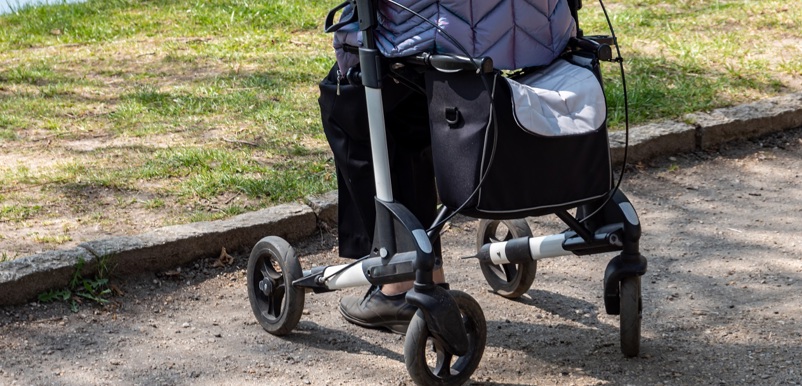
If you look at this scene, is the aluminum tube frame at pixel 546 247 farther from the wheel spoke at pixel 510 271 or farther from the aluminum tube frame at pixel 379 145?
the aluminum tube frame at pixel 379 145

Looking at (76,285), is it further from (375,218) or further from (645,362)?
(645,362)

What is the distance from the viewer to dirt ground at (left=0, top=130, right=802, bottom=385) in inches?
124

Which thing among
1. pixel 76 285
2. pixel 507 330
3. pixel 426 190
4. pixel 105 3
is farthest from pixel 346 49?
pixel 105 3

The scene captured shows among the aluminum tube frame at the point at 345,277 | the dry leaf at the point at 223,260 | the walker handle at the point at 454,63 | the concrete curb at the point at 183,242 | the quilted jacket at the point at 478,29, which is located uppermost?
the quilted jacket at the point at 478,29

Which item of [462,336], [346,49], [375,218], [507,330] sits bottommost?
[507,330]

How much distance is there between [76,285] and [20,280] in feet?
0.69

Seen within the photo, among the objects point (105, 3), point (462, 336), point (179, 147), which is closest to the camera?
point (462, 336)

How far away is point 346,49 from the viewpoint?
3006 mm

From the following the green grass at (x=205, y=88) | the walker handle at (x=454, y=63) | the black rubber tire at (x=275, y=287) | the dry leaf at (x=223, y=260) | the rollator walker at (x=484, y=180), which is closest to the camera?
the walker handle at (x=454, y=63)

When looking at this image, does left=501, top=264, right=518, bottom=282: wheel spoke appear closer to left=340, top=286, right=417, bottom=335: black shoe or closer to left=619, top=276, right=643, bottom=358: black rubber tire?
left=340, top=286, right=417, bottom=335: black shoe

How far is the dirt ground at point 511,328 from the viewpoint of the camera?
315 centimetres

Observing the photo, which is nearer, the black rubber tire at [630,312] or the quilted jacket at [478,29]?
the quilted jacket at [478,29]

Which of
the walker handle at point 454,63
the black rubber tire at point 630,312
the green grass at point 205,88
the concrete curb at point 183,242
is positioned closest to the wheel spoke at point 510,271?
the black rubber tire at point 630,312

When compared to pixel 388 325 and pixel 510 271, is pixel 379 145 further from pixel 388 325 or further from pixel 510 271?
pixel 510 271
